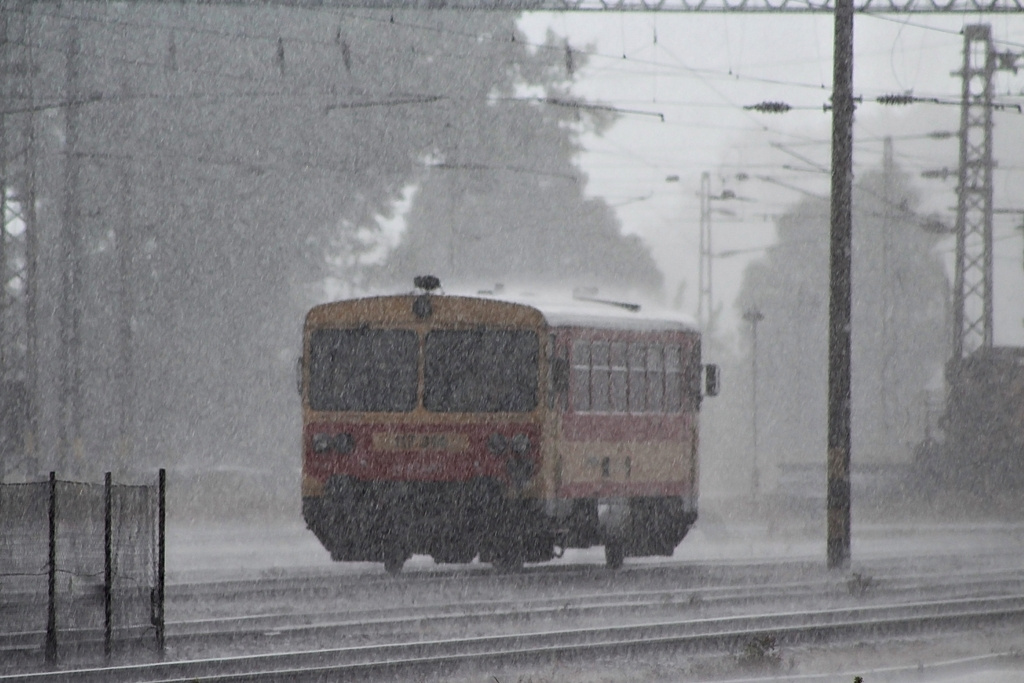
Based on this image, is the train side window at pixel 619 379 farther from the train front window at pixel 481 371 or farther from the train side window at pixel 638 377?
the train front window at pixel 481 371

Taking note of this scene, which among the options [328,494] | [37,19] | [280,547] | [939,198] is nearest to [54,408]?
[37,19]

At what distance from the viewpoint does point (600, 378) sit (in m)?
17.8

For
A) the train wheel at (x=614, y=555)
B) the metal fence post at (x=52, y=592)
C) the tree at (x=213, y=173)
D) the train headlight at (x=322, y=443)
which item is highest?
the tree at (x=213, y=173)

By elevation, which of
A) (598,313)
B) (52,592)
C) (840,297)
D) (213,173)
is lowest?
(52,592)

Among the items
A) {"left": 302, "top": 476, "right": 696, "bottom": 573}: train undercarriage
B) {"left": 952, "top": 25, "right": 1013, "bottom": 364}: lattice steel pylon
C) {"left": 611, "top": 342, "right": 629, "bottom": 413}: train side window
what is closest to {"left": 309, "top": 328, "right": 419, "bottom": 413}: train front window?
{"left": 302, "top": 476, "right": 696, "bottom": 573}: train undercarriage

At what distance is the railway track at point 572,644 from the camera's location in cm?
1023

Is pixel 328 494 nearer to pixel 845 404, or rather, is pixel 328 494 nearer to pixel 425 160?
pixel 845 404

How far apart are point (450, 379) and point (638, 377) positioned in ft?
7.53

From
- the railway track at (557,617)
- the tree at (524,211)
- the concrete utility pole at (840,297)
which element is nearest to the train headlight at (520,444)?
the railway track at (557,617)

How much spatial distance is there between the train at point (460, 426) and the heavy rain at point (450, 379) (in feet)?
0.13

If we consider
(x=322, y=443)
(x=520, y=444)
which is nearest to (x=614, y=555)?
(x=520, y=444)

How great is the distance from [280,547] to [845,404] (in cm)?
822

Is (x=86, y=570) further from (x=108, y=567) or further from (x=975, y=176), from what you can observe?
(x=975, y=176)

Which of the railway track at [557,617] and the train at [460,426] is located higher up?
the train at [460,426]
